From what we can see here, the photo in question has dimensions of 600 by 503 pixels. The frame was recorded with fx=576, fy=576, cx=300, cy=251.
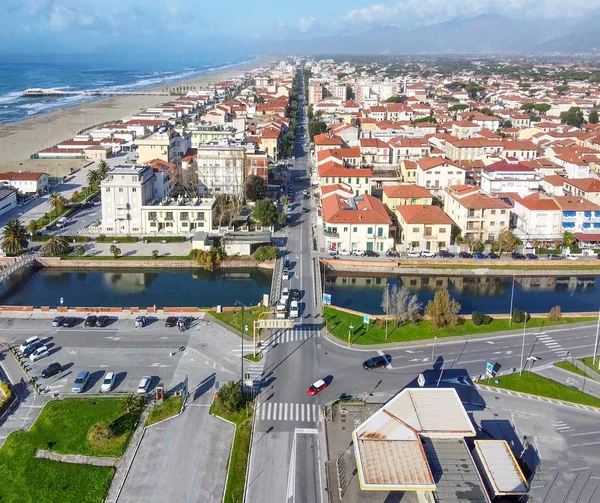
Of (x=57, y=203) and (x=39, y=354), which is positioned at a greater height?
(x=57, y=203)

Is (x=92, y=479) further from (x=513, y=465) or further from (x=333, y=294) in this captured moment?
(x=333, y=294)

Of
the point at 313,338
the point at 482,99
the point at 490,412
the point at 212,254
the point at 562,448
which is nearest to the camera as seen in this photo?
the point at 562,448

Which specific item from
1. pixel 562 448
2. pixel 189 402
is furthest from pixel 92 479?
pixel 562 448

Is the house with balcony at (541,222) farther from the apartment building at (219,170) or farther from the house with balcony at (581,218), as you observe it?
the apartment building at (219,170)

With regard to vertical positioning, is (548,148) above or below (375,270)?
above

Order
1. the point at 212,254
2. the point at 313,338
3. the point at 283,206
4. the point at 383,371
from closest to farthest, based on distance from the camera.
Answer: the point at 383,371 → the point at 313,338 → the point at 212,254 → the point at 283,206

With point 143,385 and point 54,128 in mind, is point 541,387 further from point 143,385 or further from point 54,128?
point 54,128

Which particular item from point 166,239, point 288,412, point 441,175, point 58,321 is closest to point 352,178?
point 441,175
